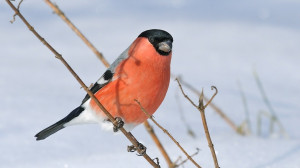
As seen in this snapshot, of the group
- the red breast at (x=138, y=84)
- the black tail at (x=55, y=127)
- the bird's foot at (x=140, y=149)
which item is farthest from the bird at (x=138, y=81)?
the black tail at (x=55, y=127)

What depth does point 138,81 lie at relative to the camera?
2.53 metres

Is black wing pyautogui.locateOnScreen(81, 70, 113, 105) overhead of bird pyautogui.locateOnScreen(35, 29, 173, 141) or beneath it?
overhead

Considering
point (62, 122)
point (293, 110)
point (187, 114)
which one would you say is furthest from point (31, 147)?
point (293, 110)

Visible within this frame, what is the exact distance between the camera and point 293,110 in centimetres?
507

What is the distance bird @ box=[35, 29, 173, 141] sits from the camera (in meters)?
2.52

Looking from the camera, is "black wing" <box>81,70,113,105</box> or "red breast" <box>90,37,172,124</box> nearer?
"red breast" <box>90,37,172,124</box>

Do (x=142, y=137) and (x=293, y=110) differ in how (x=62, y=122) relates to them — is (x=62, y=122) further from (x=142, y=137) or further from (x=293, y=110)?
(x=293, y=110)

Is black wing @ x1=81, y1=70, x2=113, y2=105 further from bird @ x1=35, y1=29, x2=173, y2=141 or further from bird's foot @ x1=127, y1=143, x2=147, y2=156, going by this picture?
bird's foot @ x1=127, y1=143, x2=147, y2=156

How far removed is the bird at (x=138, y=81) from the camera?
2.52 m

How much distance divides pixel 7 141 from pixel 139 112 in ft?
5.90

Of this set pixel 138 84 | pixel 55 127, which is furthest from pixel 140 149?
pixel 55 127

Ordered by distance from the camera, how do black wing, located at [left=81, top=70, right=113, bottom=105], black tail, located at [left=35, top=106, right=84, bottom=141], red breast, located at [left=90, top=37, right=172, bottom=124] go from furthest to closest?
black tail, located at [left=35, top=106, right=84, bottom=141] < black wing, located at [left=81, top=70, right=113, bottom=105] < red breast, located at [left=90, top=37, right=172, bottom=124]

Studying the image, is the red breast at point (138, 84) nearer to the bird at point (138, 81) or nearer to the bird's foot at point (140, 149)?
the bird at point (138, 81)

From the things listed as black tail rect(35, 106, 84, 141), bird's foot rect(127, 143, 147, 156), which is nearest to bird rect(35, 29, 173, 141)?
bird's foot rect(127, 143, 147, 156)
